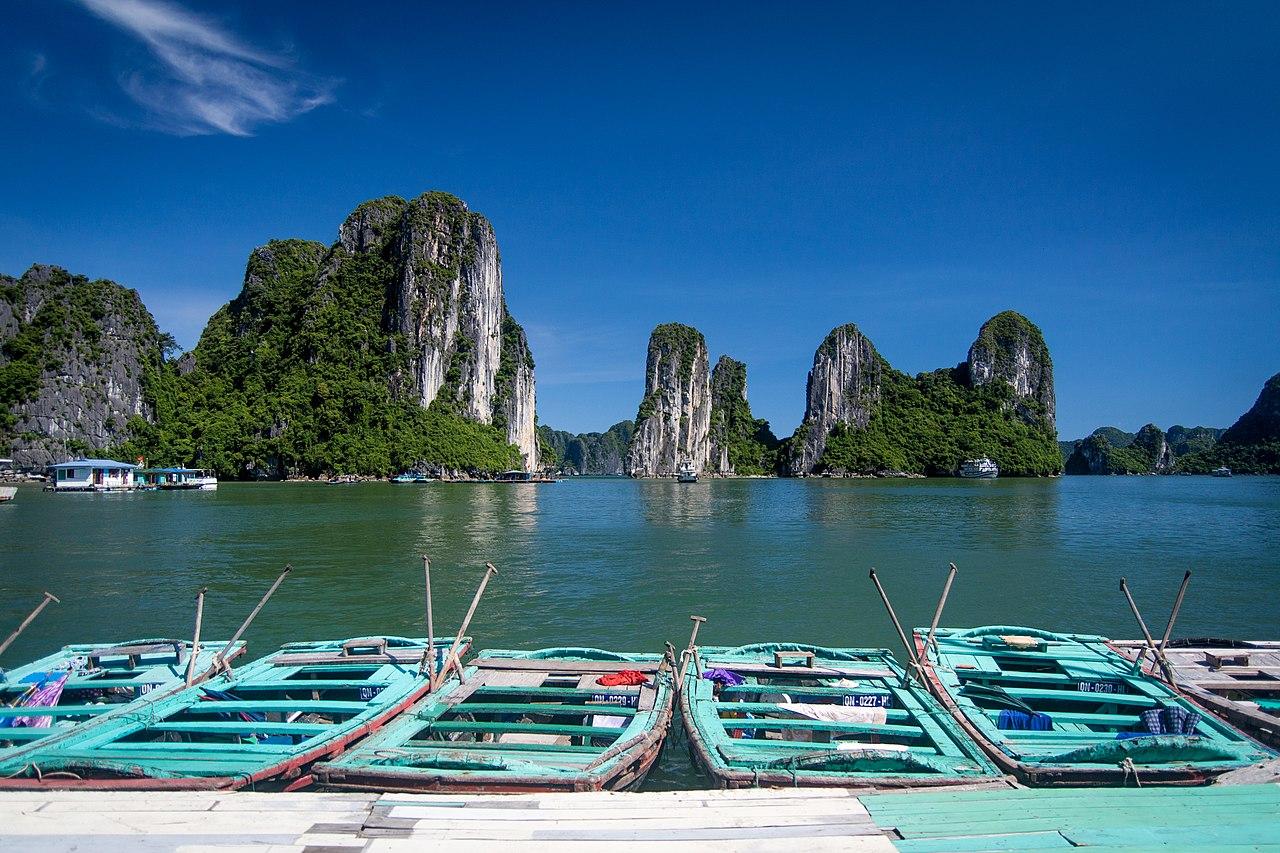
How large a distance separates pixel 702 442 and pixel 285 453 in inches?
3839

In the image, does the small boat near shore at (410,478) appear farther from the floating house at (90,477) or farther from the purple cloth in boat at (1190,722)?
the purple cloth in boat at (1190,722)

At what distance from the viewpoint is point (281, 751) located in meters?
6.19

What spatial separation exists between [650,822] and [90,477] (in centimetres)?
8440

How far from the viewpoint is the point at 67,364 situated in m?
90.1

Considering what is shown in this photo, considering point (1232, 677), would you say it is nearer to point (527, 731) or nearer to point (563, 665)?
point (563, 665)

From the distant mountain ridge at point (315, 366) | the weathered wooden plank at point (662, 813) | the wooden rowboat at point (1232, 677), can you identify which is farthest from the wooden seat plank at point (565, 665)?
the distant mountain ridge at point (315, 366)

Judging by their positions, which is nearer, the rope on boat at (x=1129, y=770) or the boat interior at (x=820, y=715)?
the rope on boat at (x=1129, y=770)

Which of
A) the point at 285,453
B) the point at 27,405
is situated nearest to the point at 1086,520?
the point at 285,453

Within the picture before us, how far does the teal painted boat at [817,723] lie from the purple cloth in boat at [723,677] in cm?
1

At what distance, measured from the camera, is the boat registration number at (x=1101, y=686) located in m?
8.41

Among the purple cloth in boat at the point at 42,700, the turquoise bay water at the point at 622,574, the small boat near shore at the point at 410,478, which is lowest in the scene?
the turquoise bay water at the point at 622,574

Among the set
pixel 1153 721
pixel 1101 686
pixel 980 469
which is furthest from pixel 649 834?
pixel 980 469

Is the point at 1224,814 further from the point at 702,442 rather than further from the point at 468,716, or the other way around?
the point at 702,442

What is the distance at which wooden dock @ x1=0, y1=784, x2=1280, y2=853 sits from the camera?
377 centimetres
